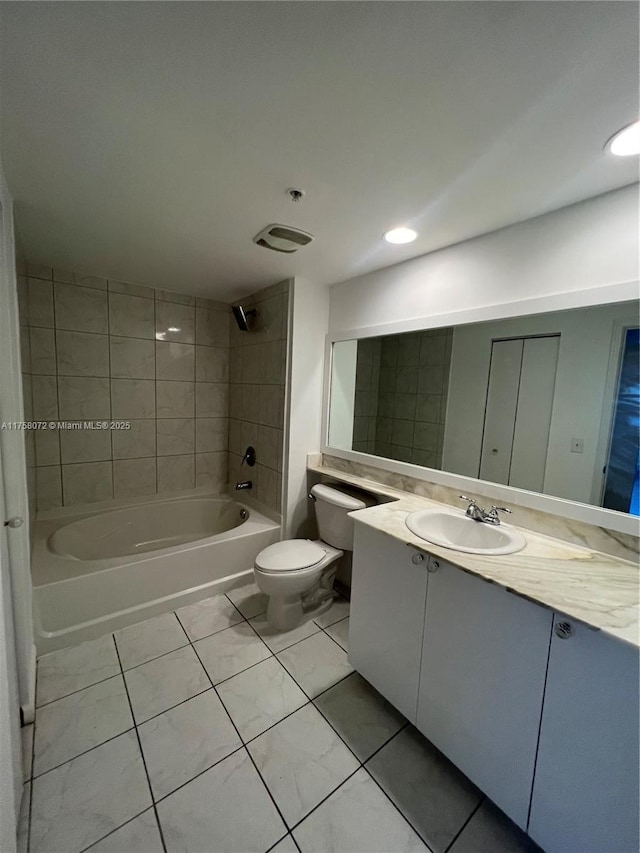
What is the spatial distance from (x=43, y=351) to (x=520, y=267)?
2879 mm

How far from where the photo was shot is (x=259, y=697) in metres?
1.43

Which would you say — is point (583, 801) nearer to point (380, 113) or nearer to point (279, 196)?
point (380, 113)

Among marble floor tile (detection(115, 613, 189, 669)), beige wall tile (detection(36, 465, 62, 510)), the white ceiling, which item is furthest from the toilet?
beige wall tile (detection(36, 465, 62, 510))

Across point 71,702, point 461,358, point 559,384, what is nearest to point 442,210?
point 461,358

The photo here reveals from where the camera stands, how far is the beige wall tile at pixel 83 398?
7.57 feet

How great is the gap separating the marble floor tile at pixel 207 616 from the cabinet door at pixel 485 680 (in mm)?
1159

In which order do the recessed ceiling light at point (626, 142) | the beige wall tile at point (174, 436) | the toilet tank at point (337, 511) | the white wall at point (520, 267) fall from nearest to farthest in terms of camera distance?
1. the recessed ceiling light at point (626, 142)
2. the white wall at point (520, 267)
3. the toilet tank at point (337, 511)
4. the beige wall tile at point (174, 436)

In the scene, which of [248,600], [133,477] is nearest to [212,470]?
[133,477]

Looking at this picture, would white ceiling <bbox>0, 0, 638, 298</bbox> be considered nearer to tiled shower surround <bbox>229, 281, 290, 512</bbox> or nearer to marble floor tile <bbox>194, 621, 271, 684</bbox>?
tiled shower surround <bbox>229, 281, 290, 512</bbox>

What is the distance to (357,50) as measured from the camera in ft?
2.34

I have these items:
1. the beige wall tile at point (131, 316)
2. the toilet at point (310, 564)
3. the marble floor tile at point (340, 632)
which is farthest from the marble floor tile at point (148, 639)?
the beige wall tile at point (131, 316)

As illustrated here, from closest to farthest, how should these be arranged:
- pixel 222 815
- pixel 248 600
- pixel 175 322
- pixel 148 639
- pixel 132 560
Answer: pixel 222 815 → pixel 148 639 → pixel 132 560 → pixel 248 600 → pixel 175 322

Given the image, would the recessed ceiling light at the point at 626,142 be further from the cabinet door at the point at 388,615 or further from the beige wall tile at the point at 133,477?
the beige wall tile at the point at 133,477

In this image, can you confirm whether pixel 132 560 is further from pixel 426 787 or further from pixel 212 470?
pixel 426 787
